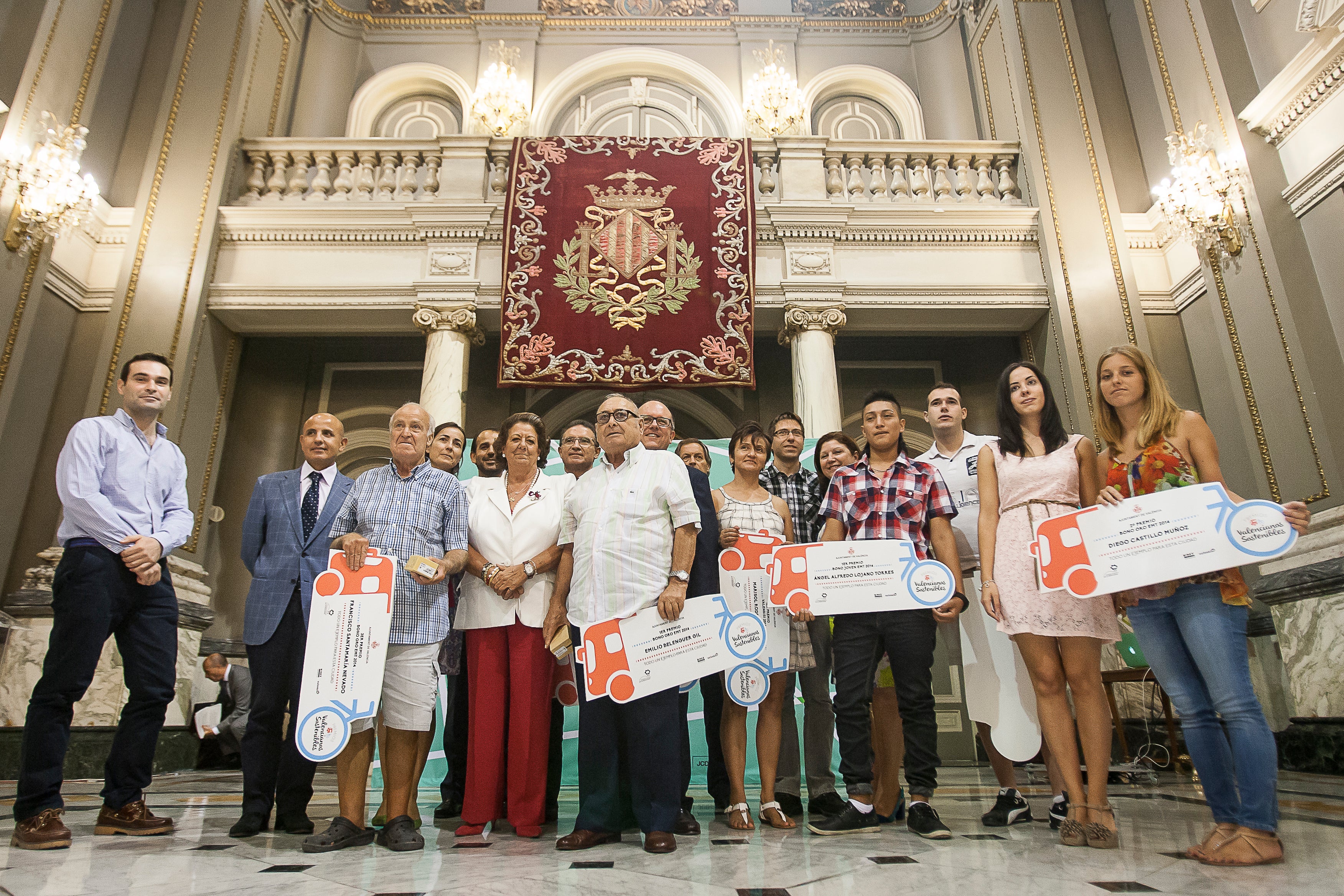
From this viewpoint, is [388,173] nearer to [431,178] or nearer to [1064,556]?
[431,178]

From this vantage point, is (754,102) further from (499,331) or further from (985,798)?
(985,798)

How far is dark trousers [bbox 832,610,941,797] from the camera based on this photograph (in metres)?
2.44

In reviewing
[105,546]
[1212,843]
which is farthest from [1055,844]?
[105,546]

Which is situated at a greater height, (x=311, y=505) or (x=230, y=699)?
(x=311, y=505)

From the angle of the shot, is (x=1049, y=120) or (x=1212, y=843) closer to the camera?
(x=1212, y=843)

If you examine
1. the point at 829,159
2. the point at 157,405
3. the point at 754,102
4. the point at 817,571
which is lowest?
the point at 817,571

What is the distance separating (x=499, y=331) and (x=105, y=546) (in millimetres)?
4787

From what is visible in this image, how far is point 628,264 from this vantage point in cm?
642

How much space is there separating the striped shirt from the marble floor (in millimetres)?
675

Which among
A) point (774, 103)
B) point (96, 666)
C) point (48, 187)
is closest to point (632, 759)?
point (96, 666)

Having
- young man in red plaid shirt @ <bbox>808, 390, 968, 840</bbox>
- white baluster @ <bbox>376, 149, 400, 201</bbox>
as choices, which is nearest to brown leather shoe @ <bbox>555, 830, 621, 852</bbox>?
young man in red plaid shirt @ <bbox>808, 390, 968, 840</bbox>

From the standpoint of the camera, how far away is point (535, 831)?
2475 millimetres

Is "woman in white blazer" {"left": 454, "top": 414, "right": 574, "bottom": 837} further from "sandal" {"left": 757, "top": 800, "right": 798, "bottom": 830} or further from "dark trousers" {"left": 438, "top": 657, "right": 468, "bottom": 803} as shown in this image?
"sandal" {"left": 757, "top": 800, "right": 798, "bottom": 830}

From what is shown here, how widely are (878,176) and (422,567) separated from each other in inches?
227
